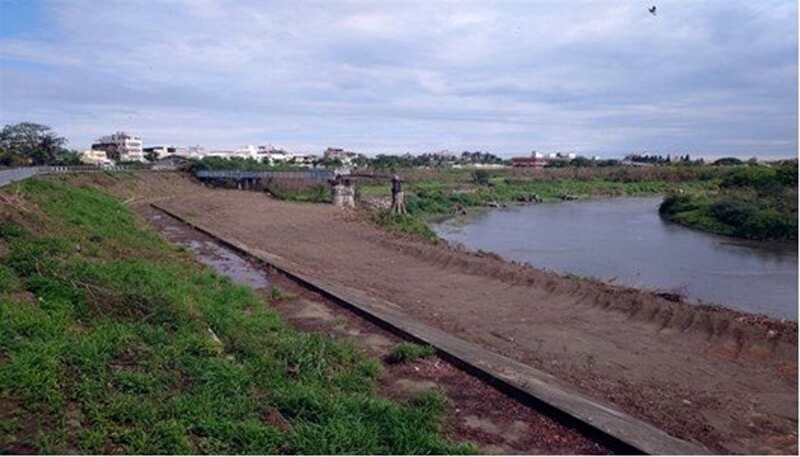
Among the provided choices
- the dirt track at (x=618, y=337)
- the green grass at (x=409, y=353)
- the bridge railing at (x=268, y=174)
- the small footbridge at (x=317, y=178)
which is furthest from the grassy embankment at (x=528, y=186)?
the green grass at (x=409, y=353)

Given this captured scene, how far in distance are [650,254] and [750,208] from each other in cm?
1210

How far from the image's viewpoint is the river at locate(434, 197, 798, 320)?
16969 mm

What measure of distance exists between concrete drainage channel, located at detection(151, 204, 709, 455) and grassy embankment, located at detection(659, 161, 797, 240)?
25.4 m

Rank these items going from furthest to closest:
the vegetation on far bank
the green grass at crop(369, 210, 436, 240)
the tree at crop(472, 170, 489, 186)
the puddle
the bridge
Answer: the tree at crop(472, 170, 489, 186)
the vegetation on far bank
the bridge
the green grass at crop(369, 210, 436, 240)
the puddle

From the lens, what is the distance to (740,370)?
8.71 metres

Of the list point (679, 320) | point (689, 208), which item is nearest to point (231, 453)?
point (679, 320)

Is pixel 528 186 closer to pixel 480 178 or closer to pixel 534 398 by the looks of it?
pixel 480 178

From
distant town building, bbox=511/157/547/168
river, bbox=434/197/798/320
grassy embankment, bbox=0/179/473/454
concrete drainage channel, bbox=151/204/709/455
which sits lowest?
river, bbox=434/197/798/320

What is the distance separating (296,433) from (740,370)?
22.4 ft

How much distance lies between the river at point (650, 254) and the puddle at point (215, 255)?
9617 mm

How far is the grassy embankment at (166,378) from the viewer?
4.35 meters

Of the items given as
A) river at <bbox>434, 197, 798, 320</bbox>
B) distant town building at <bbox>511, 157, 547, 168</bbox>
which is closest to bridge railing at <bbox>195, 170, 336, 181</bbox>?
river at <bbox>434, 197, 798, 320</bbox>

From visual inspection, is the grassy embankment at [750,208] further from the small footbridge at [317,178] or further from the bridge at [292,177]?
the bridge at [292,177]

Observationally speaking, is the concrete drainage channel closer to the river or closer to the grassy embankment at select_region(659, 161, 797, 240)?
the river
